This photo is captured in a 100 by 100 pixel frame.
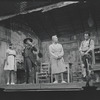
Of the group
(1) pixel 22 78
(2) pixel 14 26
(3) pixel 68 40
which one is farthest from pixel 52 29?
(1) pixel 22 78

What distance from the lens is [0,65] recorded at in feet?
41.2

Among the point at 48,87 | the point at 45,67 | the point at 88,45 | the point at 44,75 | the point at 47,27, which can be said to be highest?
the point at 47,27

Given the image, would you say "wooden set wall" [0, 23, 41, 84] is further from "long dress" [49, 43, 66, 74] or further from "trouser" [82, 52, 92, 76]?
"trouser" [82, 52, 92, 76]

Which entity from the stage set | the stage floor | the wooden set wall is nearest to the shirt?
the stage floor

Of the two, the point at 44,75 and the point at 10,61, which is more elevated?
the point at 10,61

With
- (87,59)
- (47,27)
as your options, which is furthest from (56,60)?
(47,27)

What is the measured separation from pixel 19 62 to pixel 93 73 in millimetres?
3746

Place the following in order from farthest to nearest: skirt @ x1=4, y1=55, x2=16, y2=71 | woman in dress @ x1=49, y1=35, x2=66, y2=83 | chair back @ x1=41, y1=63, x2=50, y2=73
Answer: chair back @ x1=41, y1=63, x2=50, y2=73 < skirt @ x1=4, y1=55, x2=16, y2=71 < woman in dress @ x1=49, y1=35, x2=66, y2=83

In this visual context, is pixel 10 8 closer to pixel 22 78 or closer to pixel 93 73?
pixel 22 78

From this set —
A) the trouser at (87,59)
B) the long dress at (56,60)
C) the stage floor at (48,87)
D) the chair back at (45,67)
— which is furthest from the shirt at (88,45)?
the chair back at (45,67)

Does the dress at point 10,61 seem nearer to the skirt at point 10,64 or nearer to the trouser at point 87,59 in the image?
the skirt at point 10,64

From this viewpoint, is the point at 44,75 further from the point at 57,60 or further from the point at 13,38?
the point at 13,38

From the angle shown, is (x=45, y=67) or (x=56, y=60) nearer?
(x=56, y=60)

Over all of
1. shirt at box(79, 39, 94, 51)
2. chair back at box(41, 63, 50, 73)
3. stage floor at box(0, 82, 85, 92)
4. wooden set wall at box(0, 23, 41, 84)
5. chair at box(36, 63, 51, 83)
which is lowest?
stage floor at box(0, 82, 85, 92)
